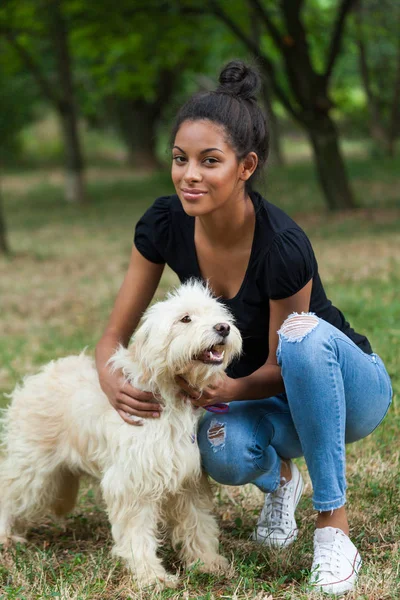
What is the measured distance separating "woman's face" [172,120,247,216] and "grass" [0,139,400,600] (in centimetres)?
97

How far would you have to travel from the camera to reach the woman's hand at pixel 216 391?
2756mm

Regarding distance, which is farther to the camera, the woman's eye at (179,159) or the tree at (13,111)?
the tree at (13,111)

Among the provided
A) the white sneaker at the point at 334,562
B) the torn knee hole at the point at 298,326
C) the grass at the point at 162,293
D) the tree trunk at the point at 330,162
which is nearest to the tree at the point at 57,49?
the grass at the point at 162,293

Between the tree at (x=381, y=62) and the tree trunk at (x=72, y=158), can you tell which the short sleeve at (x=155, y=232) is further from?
the tree trunk at (x=72, y=158)

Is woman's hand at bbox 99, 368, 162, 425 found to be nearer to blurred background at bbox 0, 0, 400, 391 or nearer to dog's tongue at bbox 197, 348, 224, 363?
dog's tongue at bbox 197, 348, 224, 363

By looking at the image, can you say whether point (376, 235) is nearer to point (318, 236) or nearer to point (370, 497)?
point (318, 236)

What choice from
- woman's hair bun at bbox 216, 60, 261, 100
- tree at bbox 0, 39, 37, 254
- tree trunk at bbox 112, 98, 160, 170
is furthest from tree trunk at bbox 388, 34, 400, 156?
woman's hair bun at bbox 216, 60, 261, 100

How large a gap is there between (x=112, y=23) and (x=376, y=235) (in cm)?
670

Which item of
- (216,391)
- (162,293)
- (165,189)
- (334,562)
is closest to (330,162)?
(165,189)

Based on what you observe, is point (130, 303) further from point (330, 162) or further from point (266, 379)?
point (330, 162)

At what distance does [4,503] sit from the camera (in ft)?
11.0

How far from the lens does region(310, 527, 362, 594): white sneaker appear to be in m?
2.57

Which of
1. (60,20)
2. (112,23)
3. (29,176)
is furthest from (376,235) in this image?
(29,176)

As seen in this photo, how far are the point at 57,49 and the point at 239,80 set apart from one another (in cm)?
1473
